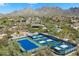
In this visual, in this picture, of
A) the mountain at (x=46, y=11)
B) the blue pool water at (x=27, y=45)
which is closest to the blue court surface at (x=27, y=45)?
the blue pool water at (x=27, y=45)

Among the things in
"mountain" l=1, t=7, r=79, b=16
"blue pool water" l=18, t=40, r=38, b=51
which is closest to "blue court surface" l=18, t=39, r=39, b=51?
"blue pool water" l=18, t=40, r=38, b=51

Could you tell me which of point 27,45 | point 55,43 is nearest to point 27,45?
point 27,45

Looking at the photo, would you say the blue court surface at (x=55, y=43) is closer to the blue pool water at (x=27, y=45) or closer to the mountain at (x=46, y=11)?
the blue pool water at (x=27, y=45)

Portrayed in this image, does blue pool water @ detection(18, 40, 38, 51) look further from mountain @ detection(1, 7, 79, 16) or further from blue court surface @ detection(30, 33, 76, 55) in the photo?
mountain @ detection(1, 7, 79, 16)

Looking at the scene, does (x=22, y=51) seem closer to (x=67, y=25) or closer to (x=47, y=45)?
(x=47, y=45)

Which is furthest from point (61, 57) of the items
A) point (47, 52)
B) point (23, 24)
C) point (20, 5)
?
point (20, 5)

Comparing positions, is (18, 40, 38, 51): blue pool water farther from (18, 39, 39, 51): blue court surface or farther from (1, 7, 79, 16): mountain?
(1, 7, 79, 16): mountain

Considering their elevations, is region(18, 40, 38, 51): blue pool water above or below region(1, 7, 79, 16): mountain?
below

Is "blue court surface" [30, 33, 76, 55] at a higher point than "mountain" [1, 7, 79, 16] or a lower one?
lower
